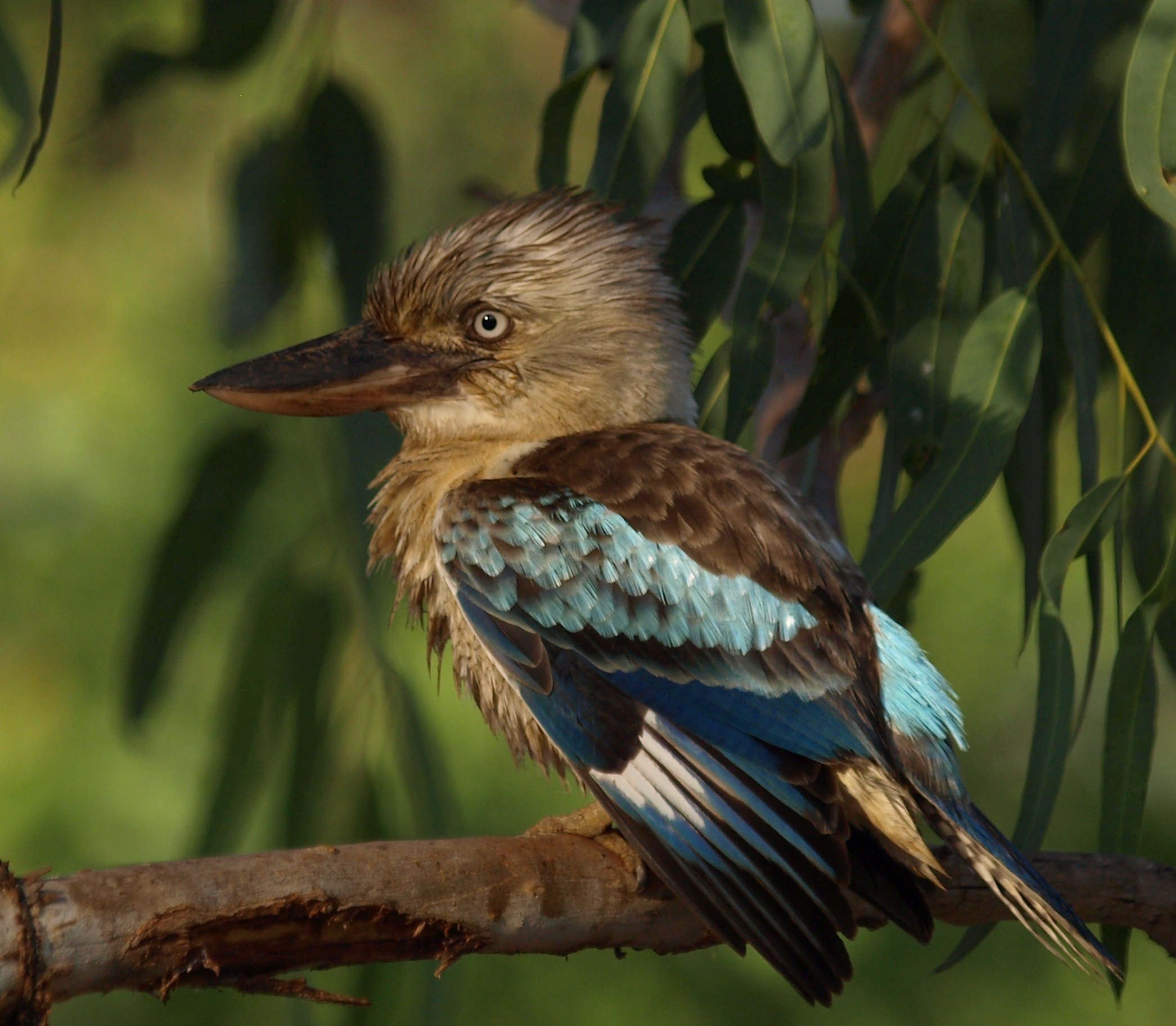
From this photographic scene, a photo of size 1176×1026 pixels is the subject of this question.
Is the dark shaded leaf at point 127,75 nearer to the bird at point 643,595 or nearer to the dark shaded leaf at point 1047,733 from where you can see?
the bird at point 643,595

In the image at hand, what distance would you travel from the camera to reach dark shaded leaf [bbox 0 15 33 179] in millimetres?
1581

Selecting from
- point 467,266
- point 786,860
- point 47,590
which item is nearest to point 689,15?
point 467,266

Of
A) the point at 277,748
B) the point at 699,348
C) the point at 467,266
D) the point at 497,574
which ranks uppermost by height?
the point at 467,266

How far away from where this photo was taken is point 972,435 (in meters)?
1.72

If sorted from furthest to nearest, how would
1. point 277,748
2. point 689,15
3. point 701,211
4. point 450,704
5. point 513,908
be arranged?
point 450,704
point 277,748
point 701,211
point 689,15
point 513,908

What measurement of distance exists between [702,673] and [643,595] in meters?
0.11


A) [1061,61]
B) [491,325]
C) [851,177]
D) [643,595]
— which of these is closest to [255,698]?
[491,325]

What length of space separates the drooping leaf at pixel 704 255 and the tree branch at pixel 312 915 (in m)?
0.84

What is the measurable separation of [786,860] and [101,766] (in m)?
2.80

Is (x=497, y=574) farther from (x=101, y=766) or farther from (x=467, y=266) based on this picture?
(x=101, y=766)

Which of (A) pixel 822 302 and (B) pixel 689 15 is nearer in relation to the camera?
(B) pixel 689 15

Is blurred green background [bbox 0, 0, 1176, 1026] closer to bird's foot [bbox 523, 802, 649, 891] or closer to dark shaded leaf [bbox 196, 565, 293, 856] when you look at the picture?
dark shaded leaf [bbox 196, 565, 293, 856]

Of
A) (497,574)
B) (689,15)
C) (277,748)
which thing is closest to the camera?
(497,574)

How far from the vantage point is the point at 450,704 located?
11.6 feet
